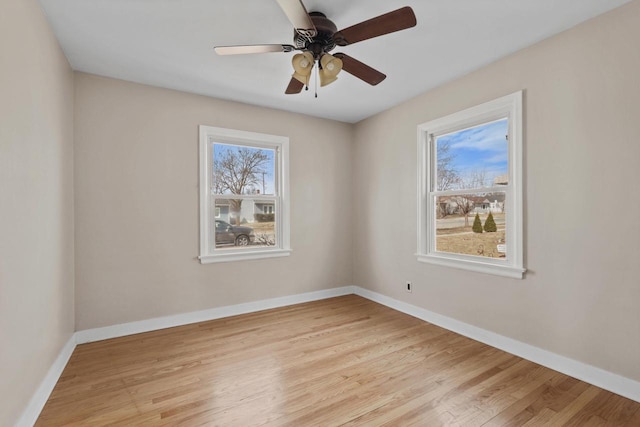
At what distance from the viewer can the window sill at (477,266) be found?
104 inches

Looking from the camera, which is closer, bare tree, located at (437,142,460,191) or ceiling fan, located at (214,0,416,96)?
ceiling fan, located at (214,0,416,96)

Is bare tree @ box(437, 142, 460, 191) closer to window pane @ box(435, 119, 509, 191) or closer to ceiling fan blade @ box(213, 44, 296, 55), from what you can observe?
window pane @ box(435, 119, 509, 191)

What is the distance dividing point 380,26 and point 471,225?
215 cm

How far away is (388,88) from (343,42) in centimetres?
145

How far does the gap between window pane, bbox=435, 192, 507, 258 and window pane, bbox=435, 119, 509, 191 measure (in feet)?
0.47

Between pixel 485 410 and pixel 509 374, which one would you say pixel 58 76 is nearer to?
pixel 485 410

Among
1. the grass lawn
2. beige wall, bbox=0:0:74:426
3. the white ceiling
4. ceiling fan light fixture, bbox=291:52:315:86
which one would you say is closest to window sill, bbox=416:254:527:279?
the grass lawn

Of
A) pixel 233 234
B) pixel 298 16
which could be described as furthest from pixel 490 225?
pixel 233 234

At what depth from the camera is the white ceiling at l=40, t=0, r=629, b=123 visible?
2.04 metres

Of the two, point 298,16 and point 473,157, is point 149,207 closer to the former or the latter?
point 298,16

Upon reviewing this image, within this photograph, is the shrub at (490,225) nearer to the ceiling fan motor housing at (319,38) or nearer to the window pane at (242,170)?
the ceiling fan motor housing at (319,38)

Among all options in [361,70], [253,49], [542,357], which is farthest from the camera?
[542,357]

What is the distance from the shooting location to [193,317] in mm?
3449

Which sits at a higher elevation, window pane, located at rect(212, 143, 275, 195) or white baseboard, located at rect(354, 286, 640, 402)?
window pane, located at rect(212, 143, 275, 195)
